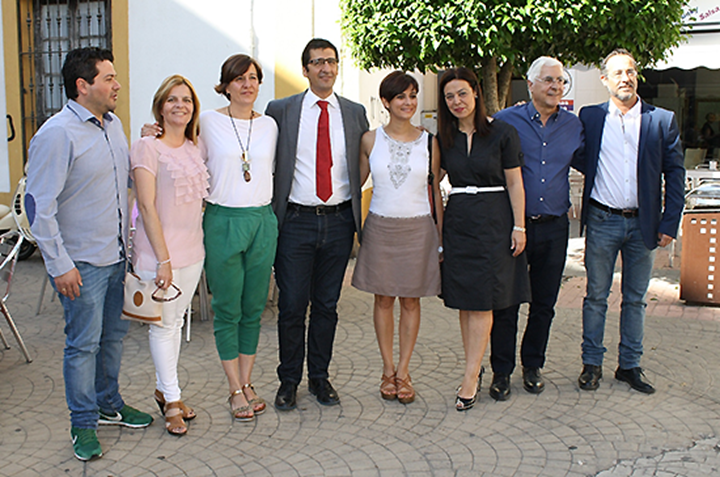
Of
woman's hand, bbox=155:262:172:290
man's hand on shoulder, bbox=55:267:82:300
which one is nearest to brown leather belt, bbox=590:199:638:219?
woman's hand, bbox=155:262:172:290

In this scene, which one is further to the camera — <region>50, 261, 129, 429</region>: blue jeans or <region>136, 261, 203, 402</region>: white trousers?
<region>136, 261, 203, 402</region>: white trousers

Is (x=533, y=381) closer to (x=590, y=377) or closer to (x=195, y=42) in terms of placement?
(x=590, y=377)

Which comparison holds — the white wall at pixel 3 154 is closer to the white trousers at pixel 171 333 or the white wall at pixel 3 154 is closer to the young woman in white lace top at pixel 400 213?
the white trousers at pixel 171 333

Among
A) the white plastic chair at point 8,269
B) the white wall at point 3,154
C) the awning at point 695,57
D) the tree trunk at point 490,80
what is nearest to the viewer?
the white plastic chair at point 8,269

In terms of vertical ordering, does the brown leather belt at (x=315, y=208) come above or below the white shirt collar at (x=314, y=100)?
below

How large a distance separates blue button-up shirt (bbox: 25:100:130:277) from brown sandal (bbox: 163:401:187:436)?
905 millimetres

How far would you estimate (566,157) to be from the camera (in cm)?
436

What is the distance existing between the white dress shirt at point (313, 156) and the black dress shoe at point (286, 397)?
113 cm

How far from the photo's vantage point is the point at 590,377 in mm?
4562

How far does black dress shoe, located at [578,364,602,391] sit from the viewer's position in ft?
14.9

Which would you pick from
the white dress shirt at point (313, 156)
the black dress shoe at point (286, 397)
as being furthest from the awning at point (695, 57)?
the black dress shoe at point (286, 397)

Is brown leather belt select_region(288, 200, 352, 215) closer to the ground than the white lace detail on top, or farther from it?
closer to the ground

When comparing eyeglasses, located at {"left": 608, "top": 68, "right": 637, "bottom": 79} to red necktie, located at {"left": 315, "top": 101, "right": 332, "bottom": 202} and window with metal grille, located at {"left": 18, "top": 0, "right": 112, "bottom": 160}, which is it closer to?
red necktie, located at {"left": 315, "top": 101, "right": 332, "bottom": 202}

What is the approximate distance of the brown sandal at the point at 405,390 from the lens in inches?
172
